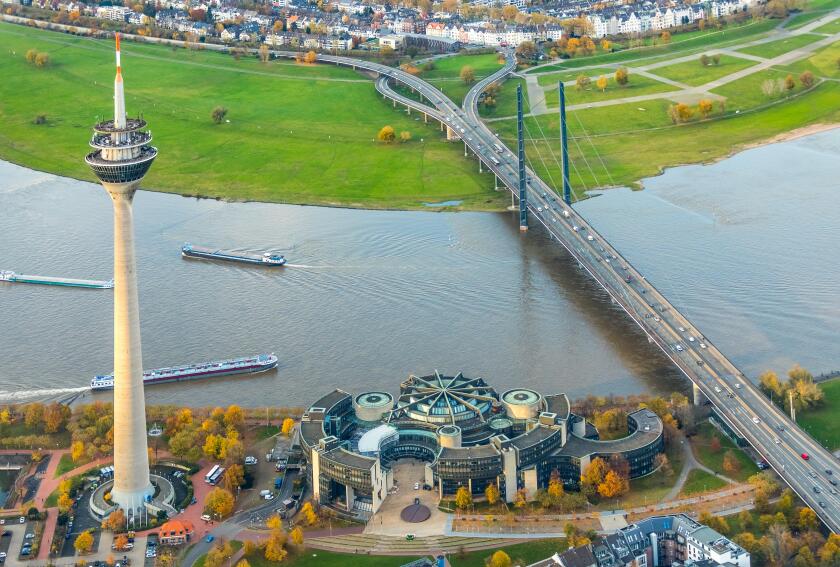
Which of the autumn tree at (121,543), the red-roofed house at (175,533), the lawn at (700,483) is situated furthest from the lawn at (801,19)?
the autumn tree at (121,543)

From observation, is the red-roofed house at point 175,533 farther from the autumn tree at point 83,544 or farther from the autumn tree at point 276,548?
the autumn tree at point 276,548

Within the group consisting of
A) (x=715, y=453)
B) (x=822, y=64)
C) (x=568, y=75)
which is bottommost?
(x=715, y=453)

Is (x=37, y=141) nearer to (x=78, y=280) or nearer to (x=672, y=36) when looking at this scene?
(x=78, y=280)

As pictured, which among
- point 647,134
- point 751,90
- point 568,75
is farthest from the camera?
point 568,75

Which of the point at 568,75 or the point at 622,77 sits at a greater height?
the point at 568,75

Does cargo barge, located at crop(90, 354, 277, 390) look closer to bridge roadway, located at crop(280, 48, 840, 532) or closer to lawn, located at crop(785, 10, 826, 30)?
bridge roadway, located at crop(280, 48, 840, 532)

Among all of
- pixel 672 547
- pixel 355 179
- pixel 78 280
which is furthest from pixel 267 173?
pixel 672 547

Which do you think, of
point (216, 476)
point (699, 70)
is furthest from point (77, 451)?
point (699, 70)

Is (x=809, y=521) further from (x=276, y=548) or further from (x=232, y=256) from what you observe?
(x=232, y=256)
